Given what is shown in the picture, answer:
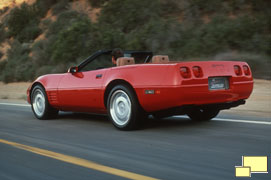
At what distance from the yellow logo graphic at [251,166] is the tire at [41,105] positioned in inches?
181

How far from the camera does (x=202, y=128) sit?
5.97 meters

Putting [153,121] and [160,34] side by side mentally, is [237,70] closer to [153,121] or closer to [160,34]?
[153,121]

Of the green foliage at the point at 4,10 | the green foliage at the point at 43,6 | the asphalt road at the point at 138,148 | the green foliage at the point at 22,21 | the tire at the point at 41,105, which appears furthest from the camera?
the green foliage at the point at 4,10

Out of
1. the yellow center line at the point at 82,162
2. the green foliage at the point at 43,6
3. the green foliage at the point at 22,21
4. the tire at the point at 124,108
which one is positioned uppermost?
the green foliage at the point at 43,6

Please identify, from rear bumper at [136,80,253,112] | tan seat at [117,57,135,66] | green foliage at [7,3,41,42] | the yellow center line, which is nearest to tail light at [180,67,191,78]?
A: rear bumper at [136,80,253,112]

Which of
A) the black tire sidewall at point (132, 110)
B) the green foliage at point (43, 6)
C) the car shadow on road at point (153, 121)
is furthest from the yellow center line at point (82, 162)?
the green foliage at point (43, 6)

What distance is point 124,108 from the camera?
19.4 ft

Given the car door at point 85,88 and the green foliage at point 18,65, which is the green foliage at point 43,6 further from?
the car door at point 85,88

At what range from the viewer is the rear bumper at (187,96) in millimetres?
5237

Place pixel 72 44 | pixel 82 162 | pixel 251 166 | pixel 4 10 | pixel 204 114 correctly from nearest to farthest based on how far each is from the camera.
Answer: pixel 251 166, pixel 82 162, pixel 204 114, pixel 72 44, pixel 4 10

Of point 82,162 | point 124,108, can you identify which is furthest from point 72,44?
point 82,162

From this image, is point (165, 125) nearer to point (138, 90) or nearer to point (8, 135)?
point (138, 90)

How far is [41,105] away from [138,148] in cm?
372

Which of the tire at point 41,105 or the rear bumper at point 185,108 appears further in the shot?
the tire at point 41,105
